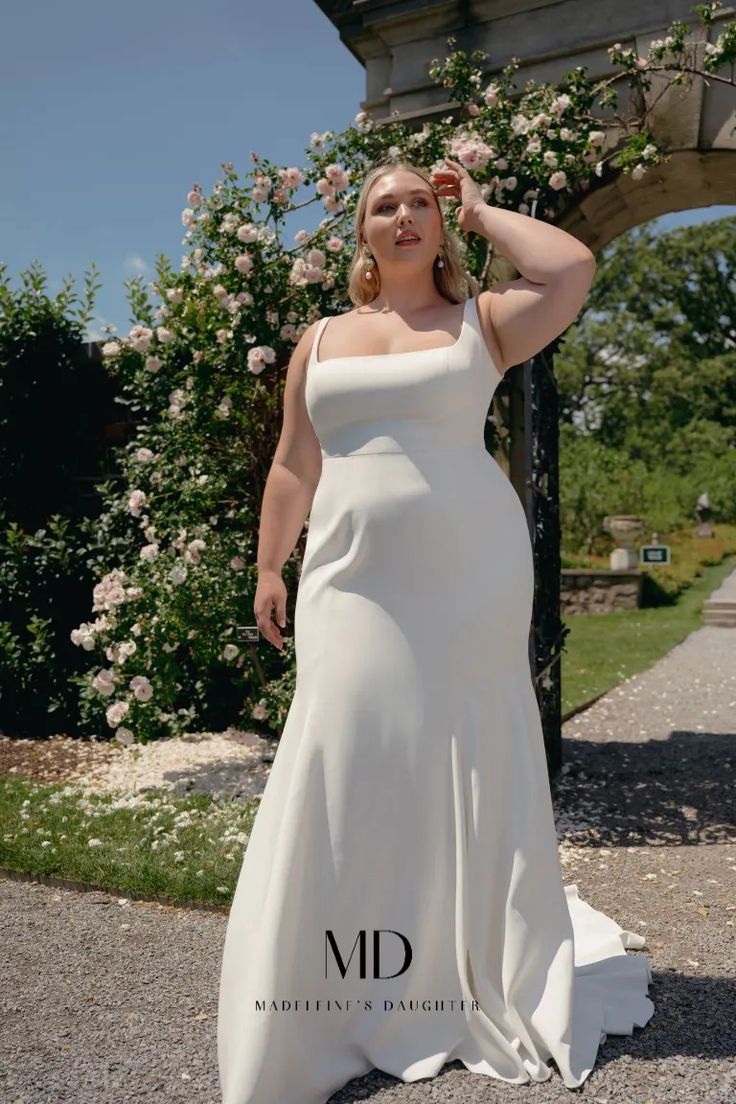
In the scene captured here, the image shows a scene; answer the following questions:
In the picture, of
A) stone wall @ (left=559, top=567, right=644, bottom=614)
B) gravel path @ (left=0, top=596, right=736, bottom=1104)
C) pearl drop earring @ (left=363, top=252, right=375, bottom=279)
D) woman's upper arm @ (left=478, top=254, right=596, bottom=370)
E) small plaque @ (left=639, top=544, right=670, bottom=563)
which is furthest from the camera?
small plaque @ (left=639, top=544, right=670, bottom=563)

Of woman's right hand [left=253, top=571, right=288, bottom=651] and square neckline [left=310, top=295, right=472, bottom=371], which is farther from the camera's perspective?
woman's right hand [left=253, top=571, right=288, bottom=651]

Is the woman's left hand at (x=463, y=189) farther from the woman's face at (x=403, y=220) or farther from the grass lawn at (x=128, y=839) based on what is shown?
the grass lawn at (x=128, y=839)

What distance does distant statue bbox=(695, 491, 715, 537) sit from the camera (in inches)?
932

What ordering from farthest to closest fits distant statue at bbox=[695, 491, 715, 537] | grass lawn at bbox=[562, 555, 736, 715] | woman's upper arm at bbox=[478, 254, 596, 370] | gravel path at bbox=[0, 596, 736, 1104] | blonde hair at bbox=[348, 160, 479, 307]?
distant statue at bbox=[695, 491, 715, 537], grass lawn at bbox=[562, 555, 736, 715], blonde hair at bbox=[348, 160, 479, 307], gravel path at bbox=[0, 596, 736, 1104], woman's upper arm at bbox=[478, 254, 596, 370]

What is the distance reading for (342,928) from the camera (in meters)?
2.25

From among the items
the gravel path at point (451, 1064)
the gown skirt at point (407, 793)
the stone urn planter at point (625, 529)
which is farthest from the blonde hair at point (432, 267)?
the stone urn planter at point (625, 529)

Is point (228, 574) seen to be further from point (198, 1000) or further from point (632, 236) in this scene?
point (632, 236)

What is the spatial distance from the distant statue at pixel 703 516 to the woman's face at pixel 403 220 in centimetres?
2264

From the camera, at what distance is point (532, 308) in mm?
2197

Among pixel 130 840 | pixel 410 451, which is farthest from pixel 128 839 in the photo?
pixel 410 451

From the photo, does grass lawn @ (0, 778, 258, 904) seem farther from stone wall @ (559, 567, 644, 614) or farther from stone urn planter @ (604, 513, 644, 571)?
stone urn planter @ (604, 513, 644, 571)

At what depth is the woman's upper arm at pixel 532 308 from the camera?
2.16 metres

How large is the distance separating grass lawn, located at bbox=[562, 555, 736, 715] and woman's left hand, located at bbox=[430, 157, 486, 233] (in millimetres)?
5142

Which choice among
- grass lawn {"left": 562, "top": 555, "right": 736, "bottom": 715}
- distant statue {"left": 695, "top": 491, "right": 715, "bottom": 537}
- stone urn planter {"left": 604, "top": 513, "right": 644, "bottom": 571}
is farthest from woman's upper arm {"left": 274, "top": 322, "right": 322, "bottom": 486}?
distant statue {"left": 695, "top": 491, "right": 715, "bottom": 537}
